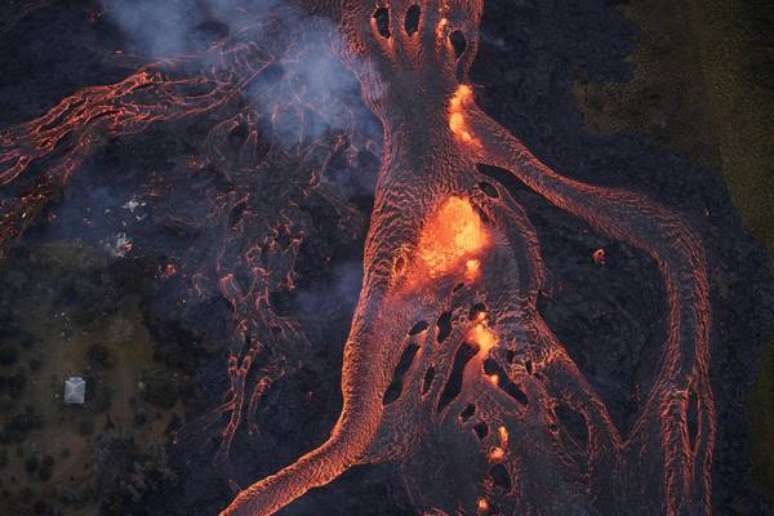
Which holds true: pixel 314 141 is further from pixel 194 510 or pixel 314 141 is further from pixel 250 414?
pixel 194 510

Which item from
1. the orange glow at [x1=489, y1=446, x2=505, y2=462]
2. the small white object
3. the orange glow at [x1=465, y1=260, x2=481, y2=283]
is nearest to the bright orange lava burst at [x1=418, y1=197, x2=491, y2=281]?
the orange glow at [x1=465, y1=260, x2=481, y2=283]

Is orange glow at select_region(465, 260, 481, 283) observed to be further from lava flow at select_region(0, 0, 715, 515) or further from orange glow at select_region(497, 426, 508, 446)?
orange glow at select_region(497, 426, 508, 446)

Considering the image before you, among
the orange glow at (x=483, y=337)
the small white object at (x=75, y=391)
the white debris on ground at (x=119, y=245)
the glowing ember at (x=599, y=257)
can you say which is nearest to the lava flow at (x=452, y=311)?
the orange glow at (x=483, y=337)

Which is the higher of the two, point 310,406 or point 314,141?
point 314,141

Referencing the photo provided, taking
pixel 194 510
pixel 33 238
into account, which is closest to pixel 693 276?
pixel 194 510

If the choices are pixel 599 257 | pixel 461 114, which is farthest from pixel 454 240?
pixel 461 114

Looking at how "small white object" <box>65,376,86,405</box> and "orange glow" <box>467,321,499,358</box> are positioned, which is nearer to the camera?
"small white object" <box>65,376,86,405</box>
